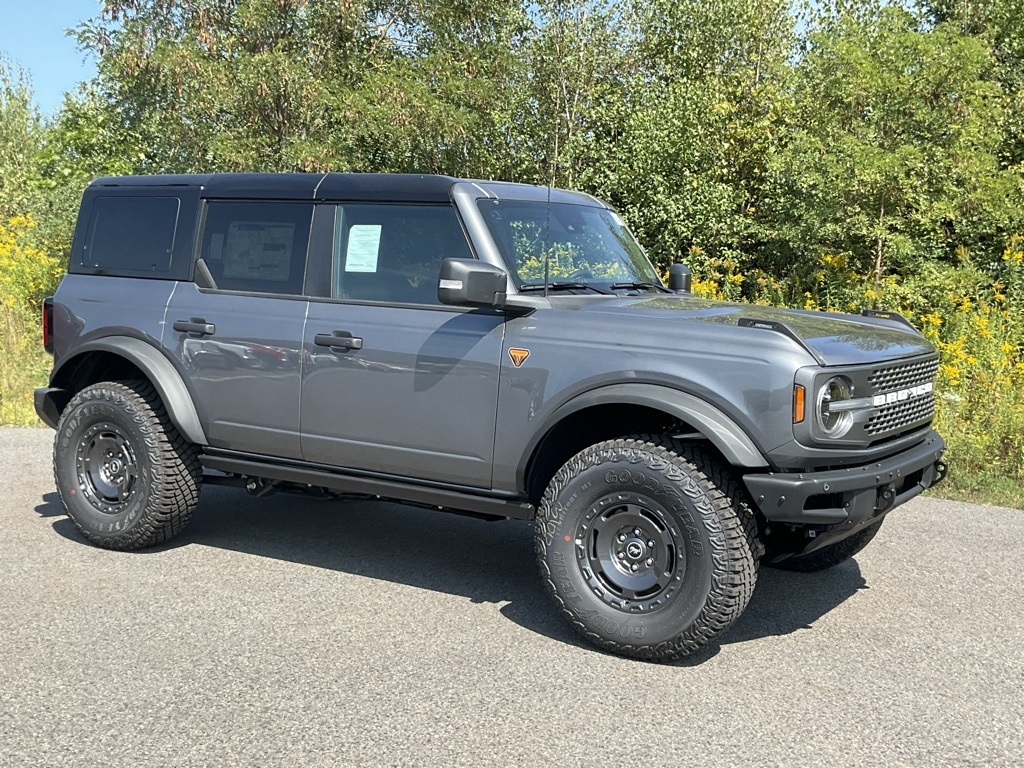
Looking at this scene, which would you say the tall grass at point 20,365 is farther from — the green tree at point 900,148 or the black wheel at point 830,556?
the green tree at point 900,148

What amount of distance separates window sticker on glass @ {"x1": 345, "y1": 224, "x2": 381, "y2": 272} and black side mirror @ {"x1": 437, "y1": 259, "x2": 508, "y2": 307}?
2.54ft

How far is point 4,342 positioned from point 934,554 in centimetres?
1111

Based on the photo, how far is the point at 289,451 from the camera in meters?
5.37

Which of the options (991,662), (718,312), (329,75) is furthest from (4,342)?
(991,662)

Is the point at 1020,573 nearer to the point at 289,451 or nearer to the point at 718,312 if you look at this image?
the point at 718,312

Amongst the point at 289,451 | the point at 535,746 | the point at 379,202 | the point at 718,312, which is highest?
the point at 379,202

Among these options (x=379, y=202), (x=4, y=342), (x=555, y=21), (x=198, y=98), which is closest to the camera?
(x=379, y=202)

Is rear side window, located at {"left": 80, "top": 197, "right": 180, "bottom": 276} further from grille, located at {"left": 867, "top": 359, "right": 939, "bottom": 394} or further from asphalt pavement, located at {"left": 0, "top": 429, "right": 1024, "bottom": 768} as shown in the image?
grille, located at {"left": 867, "top": 359, "right": 939, "bottom": 394}

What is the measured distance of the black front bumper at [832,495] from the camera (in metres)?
4.09

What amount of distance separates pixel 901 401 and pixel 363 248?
8.51 feet

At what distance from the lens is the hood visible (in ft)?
14.1

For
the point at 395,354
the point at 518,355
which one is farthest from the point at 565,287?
the point at 395,354

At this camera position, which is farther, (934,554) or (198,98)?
(198,98)

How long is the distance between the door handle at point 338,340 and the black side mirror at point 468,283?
0.69 meters
